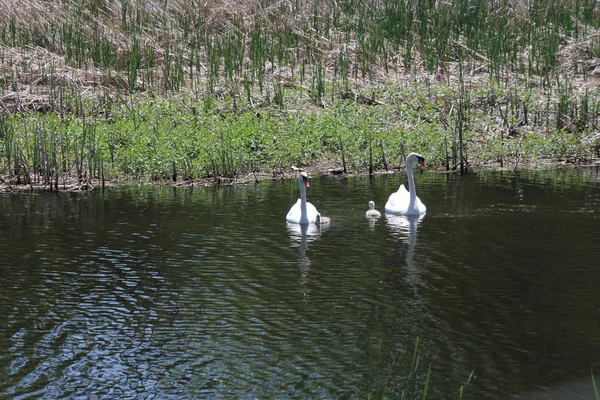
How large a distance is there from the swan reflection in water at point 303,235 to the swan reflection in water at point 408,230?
41.1 inches

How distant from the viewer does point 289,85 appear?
2384cm

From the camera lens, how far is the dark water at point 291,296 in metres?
8.45

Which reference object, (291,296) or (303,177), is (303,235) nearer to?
(303,177)

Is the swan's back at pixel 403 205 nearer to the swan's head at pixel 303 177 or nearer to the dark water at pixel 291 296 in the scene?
the dark water at pixel 291 296

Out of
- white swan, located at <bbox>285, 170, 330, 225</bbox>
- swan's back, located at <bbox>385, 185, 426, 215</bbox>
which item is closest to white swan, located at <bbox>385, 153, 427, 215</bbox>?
swan's back, located at <bbox>385, 185, 426, 215</bbox>

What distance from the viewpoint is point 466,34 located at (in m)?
25.9

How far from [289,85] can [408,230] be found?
10141mm

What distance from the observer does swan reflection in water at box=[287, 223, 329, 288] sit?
41.9 feet

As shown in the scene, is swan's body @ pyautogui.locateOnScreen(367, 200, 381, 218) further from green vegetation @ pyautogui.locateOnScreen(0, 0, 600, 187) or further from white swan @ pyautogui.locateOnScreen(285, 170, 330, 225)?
green vegetation @ pyautogui.locateOnScreen(0, 0, 600, 187)

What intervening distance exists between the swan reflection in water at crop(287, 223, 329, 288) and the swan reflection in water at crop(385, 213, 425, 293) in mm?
1045

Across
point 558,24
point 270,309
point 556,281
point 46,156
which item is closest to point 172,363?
point 270,309

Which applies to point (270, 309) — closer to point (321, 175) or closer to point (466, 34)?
point (321, 175)

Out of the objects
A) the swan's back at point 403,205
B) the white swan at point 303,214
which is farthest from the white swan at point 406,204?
the white swan at point 303,214

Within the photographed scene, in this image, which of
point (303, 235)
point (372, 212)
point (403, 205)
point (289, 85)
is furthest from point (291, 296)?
point (289, 85)
